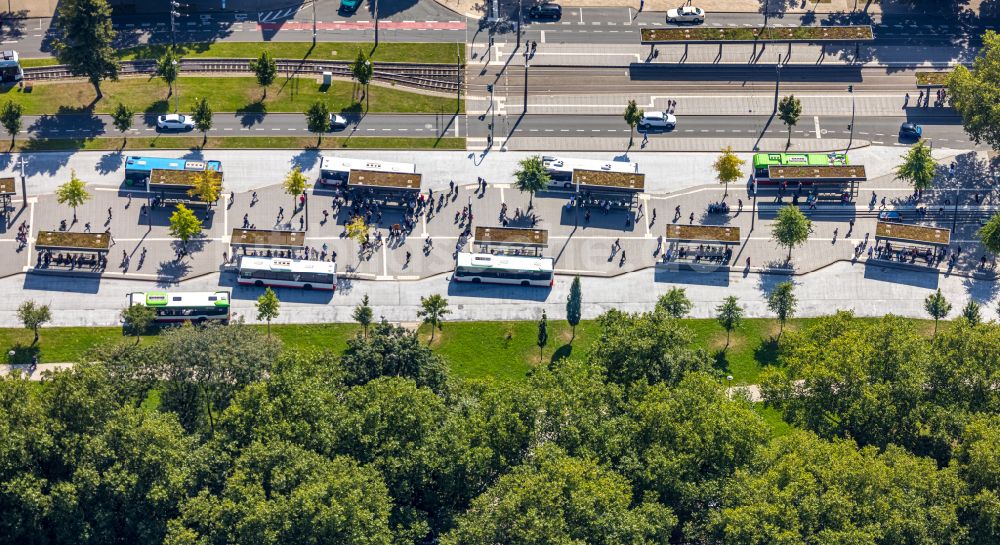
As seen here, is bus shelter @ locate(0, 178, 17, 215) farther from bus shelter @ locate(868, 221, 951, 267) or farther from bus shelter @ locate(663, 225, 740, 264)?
bus shelter @ locate(868, 221, 951, 267)

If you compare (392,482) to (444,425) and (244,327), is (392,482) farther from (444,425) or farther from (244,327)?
(244,327)

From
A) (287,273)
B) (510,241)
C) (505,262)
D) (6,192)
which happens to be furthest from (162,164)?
(505,262)

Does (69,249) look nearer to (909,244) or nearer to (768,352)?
(768,352)

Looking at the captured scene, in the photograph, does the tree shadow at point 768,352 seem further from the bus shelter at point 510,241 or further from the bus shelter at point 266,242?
the bus shelter at point 266,242

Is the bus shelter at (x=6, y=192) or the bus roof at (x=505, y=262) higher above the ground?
the bus shelter at (x=6, y=192)

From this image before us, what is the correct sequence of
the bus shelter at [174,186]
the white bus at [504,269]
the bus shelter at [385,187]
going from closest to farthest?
the white bus at [504,269] < the bus shelter at [174,186] < the bus shelter at [385,187]

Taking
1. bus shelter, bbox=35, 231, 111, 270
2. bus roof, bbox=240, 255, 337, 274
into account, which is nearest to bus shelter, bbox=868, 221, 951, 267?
bus roof, bbox=240, 255, 337, 274

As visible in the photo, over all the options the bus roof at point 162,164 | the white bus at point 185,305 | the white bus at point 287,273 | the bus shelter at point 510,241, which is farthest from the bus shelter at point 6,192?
the bus shelter at point 510,241

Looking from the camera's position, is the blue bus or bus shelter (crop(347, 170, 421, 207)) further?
the blue bus
